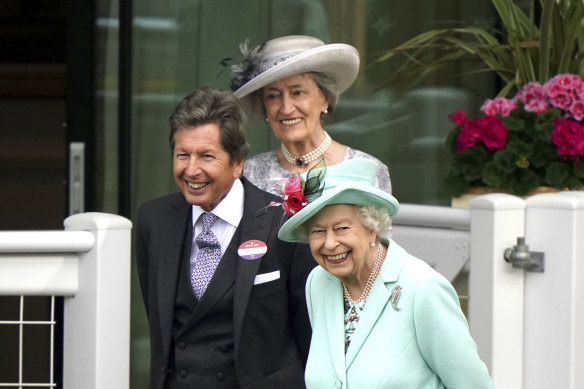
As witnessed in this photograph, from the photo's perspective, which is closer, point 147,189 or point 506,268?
point 506,268

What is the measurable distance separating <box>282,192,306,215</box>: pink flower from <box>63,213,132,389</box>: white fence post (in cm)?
70

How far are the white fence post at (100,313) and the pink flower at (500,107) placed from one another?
2122mm

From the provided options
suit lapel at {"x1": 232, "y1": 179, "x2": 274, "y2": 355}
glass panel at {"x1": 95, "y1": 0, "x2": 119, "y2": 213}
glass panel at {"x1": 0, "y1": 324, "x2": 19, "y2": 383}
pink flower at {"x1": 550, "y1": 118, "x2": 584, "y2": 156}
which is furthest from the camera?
glass panel at {"x1": 0, "y1": 324, "x2": 19, "y2": 383}

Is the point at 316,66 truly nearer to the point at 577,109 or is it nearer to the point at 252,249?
the point at 252,249

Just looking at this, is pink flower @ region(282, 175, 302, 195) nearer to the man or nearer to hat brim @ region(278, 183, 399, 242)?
hat brim @ region(278, 183, 399, 242)

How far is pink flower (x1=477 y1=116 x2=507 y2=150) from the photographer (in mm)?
4930

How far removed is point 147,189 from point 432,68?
1330 millimetres

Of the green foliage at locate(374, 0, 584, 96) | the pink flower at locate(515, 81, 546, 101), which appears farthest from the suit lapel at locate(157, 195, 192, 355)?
the green foliage at locate(374, 0, 584, 96)

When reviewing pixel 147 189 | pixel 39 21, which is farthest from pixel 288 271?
pixel 39 21

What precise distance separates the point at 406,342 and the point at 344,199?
0.33 meters

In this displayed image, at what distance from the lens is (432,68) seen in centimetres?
552

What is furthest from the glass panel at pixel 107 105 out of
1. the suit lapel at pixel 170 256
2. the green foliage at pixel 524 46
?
the suit lapel at pixel 170 256

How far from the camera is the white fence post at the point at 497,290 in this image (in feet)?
12.9

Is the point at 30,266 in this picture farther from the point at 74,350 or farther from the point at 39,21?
the point at 39,21
